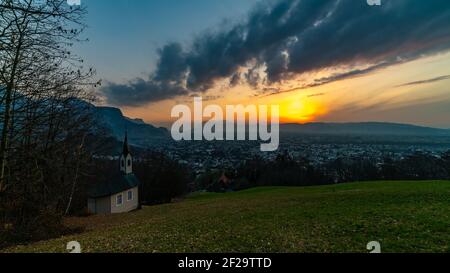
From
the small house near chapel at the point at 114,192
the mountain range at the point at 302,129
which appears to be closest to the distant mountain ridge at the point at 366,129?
the mountain range at the point at 302,129

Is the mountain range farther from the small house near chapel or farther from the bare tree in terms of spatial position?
the small house near chapel

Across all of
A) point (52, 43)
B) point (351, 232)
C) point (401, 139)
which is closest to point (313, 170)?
point (401, 139)

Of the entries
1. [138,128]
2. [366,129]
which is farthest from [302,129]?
[138,128]

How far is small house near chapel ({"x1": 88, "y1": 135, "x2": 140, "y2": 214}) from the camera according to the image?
2398 cm

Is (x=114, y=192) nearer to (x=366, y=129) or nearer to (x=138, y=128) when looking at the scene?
(x=138, y=128)

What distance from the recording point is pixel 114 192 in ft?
79.3

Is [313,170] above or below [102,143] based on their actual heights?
below

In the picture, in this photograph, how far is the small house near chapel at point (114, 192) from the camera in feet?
78.7

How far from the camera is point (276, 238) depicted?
6.74m

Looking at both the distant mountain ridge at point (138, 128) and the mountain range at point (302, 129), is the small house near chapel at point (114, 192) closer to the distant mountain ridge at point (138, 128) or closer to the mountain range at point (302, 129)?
the mountain range at point (302, 129)

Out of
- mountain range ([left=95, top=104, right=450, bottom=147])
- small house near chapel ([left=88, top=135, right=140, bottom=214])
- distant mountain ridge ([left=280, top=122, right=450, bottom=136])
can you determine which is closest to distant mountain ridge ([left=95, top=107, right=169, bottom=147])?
mountain range ([left=95, top=104, right=450, bottom=147])

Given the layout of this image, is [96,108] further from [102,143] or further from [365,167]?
[365,167]

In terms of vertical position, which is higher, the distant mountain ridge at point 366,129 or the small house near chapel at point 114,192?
the distant mountain ridge at point 366,129
